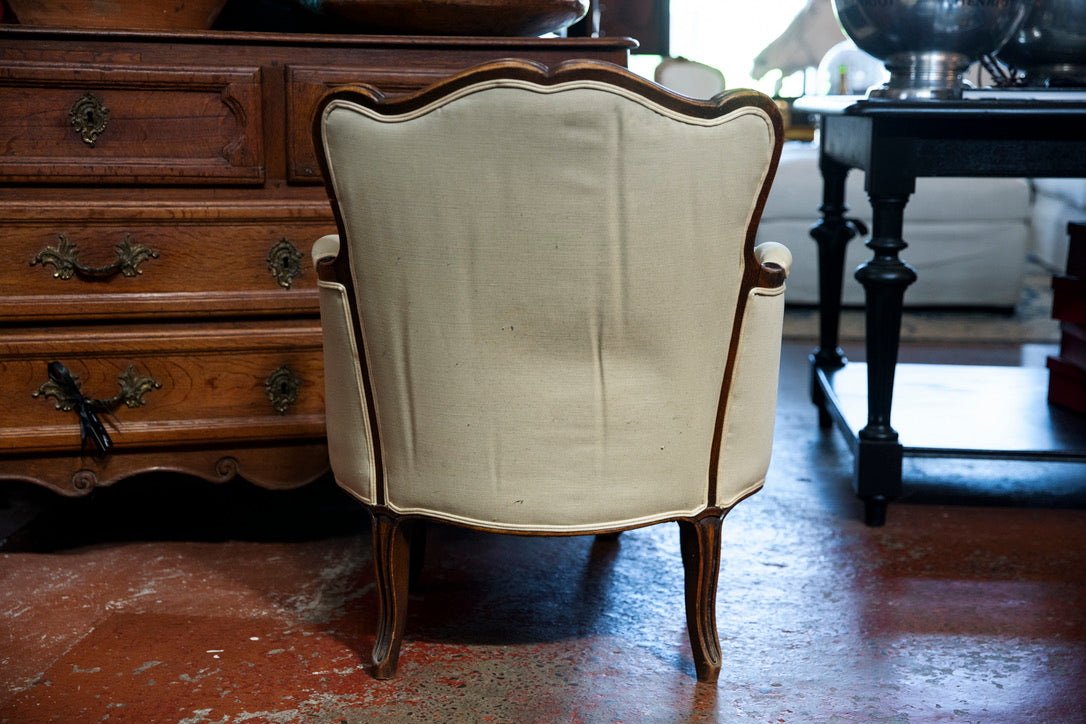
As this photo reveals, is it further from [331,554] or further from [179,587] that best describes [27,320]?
[331,554]

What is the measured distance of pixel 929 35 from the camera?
6.64 feet

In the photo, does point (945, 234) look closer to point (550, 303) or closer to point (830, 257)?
point (830, 257)

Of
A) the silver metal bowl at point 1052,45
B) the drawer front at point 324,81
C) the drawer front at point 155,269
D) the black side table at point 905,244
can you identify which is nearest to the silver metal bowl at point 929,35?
the black side table at point 905,244

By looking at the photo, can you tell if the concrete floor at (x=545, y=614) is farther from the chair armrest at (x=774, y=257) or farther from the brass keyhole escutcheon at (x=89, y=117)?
the brass keyhole escutcheon at (x=89, y=117)

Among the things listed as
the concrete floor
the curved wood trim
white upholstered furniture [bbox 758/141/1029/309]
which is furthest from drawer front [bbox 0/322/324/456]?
white upholstered furniture [bbox 758/141/1029/309]

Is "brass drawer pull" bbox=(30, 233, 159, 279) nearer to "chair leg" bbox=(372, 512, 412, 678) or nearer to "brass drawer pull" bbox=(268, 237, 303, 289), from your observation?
"brass drawer pull" bbox=(268, 237, 303, 289)

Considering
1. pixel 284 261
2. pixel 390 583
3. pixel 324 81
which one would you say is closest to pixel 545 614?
pixel 390 583

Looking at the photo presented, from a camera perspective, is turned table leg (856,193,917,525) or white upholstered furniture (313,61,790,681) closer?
white upholstered furniture (313,61,790,681)

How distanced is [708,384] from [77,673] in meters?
1.04

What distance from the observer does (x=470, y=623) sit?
1.75 meters

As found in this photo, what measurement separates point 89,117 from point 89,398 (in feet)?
1.61

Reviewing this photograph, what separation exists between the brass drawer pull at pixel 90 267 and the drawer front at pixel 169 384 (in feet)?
0.35

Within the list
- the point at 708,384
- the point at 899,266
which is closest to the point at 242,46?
the point at 708,384

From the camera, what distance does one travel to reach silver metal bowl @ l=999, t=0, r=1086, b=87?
2.25 meters
